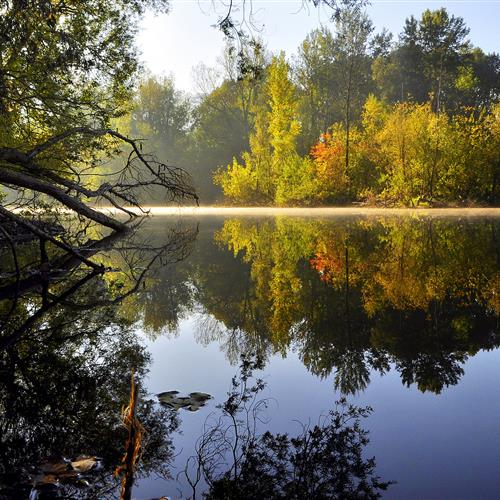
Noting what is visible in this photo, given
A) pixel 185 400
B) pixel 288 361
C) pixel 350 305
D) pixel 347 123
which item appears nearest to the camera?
pixel 185 400

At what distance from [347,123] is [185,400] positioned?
33.3m

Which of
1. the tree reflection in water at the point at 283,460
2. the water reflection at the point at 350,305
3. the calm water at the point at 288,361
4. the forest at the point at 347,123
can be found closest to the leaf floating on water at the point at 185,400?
the calm water at the point at 288,361

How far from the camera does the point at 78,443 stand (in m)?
3.01

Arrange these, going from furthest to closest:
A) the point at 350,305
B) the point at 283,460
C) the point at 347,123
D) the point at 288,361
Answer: the point at 347,123
the point at 350,305
the point at 288,361
the point at 283,460

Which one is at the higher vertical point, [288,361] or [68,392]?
[288,361]

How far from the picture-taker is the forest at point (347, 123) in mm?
31766

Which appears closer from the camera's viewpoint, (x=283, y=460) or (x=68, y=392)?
(x=283, y=460)

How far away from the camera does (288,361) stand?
15.1 feet

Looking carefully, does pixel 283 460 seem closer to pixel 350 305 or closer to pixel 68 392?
pixel 68 392

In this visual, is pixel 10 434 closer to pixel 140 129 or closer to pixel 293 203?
pixel 293 203

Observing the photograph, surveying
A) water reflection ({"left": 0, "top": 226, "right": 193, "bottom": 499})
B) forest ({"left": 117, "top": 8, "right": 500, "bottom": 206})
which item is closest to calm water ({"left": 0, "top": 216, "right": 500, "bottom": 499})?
water reflection ({"left": 0, "top": 226, "right": 193, "bottom": 499})

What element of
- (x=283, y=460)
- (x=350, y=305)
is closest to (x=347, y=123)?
(x=350, y=305)

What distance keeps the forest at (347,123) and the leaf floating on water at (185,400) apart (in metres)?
14.2

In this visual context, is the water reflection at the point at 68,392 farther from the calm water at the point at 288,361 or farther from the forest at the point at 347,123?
the forest at the point at 347,123
